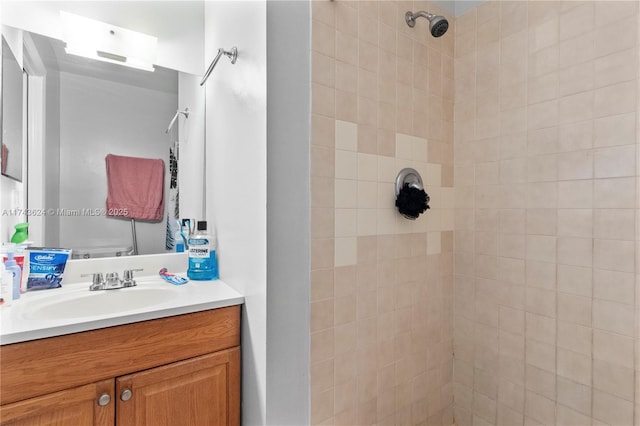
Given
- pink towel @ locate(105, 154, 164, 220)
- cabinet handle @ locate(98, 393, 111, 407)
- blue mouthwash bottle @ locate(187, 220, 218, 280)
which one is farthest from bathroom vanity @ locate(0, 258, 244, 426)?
pink towel @ locate(105, 154, 164, 220)

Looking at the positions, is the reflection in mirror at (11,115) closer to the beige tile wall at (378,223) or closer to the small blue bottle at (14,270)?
the small blue bottle at (14,270)

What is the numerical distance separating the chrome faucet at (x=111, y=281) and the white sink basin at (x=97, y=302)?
0.02 m

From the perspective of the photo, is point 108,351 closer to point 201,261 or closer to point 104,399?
point 104,399

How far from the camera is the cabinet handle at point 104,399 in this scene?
3.14 feet

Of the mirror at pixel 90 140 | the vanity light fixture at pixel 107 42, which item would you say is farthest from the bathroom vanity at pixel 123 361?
the vanity light fixture at pixel 107 42

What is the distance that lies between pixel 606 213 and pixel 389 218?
0.73 metres

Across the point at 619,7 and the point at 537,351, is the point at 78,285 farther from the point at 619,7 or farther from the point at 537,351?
the point at 619,7

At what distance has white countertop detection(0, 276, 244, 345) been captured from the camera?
870 mm

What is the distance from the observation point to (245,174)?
1208 mm

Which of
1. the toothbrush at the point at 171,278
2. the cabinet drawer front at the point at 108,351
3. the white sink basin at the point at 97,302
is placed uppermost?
the toothbrush at the point at 171,278

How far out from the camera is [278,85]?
105cm

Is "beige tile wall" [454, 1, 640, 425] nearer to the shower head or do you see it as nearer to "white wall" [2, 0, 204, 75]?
Answer: the shower head

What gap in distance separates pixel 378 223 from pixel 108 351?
0.98 metres

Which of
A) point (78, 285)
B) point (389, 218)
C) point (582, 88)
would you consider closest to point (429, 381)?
point (389, 218)
